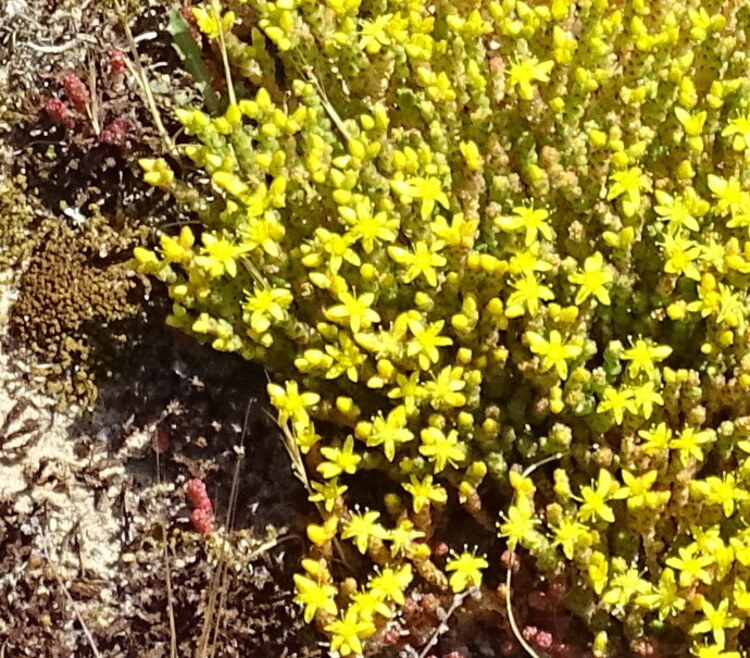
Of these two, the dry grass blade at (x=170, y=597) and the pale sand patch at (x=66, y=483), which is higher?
the pale sand patch at (x=66, y=483)

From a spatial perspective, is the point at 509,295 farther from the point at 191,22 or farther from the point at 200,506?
the point at 191,22

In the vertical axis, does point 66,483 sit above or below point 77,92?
below

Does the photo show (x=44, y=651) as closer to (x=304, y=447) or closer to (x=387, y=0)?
(x=304, y=447)

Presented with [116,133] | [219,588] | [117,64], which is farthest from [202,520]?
[117,64]

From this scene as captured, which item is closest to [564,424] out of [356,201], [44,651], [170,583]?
[356,201]

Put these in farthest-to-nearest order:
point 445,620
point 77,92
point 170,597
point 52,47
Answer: point 52,47 < point 77,92 < point 170,597 < point 445,620

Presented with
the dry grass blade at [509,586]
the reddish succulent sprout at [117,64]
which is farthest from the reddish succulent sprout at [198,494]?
the reddish succulent sprout at [117,64]

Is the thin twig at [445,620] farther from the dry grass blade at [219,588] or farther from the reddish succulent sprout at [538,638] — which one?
the dry grass blade at [219,588]
